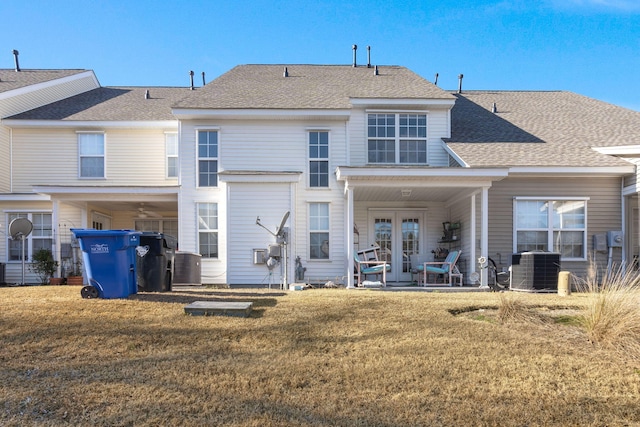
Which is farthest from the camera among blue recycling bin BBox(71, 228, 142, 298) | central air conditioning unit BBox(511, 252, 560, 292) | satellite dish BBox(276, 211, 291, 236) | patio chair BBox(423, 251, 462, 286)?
patio chair BBox(423, 251, 462, 286)

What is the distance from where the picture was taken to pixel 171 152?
1543cm

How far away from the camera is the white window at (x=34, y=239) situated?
14.9 metres

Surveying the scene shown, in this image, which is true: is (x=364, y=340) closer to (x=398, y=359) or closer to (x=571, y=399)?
(x=398, y=359)

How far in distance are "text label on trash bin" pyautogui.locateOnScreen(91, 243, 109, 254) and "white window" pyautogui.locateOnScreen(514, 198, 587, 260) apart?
33.7 ft

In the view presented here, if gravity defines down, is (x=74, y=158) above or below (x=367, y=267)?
above

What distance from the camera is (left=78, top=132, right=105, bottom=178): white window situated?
15.4 metres

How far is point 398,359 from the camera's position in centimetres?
521

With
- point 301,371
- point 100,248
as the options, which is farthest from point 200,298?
point 301,371

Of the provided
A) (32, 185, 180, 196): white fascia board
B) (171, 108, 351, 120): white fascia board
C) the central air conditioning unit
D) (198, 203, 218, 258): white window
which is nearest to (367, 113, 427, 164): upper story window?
(171, 108, 351, 120): white fascia board

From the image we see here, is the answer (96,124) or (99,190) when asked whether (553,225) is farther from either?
(96,124)

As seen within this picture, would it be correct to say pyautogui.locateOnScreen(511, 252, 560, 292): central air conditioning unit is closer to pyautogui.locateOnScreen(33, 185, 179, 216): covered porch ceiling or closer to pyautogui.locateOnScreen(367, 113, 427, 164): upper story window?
pyautogui.locateOnScreen(367, 113, 427, 164): upper story window

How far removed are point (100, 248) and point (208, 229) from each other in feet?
17.5

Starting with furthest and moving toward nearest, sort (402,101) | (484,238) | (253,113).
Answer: (402,101)
(253,113)
(484,238)

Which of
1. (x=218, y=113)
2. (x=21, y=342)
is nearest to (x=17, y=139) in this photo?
(x=218, y=113)
